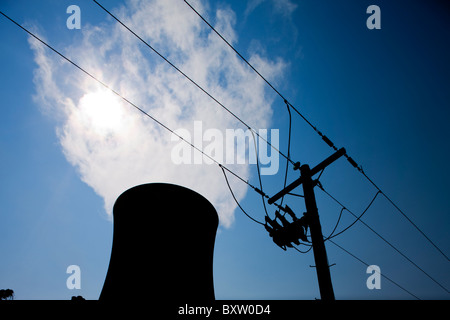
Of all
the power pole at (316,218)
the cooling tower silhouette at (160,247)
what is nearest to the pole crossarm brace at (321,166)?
the power pole at (316,218)

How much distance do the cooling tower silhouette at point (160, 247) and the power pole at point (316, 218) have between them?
2.96 metres

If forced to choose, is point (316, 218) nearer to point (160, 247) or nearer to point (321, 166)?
point (321, 166)

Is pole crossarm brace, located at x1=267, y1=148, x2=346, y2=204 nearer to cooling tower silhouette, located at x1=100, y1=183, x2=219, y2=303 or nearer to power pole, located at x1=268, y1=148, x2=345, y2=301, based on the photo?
power pole, located at x1=268, y1=148, x2=345, y2=301

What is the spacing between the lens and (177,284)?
3.82 metres

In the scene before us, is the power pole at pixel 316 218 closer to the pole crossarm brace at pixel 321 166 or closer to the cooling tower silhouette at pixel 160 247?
the pole crossarm brace at pixel 321 166

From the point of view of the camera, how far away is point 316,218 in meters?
6.59

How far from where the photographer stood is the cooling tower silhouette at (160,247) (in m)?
3.71

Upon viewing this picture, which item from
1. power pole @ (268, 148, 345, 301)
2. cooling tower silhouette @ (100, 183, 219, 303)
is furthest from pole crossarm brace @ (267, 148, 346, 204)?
cooling tower silhouette @ (100, 183, 219, 303)

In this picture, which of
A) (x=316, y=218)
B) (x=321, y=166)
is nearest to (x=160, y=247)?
(x=316, y=218)

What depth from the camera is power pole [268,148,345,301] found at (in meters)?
5.62

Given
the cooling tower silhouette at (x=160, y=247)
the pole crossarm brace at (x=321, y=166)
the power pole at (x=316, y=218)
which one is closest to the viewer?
the cooling tower silhouette at (x=160, y=247)

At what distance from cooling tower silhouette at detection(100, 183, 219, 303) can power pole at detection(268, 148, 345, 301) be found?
9.70ft

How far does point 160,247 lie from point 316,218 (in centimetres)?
459

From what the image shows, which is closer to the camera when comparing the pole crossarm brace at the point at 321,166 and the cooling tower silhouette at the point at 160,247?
the cooling tower silhouette at the point at 160,247
